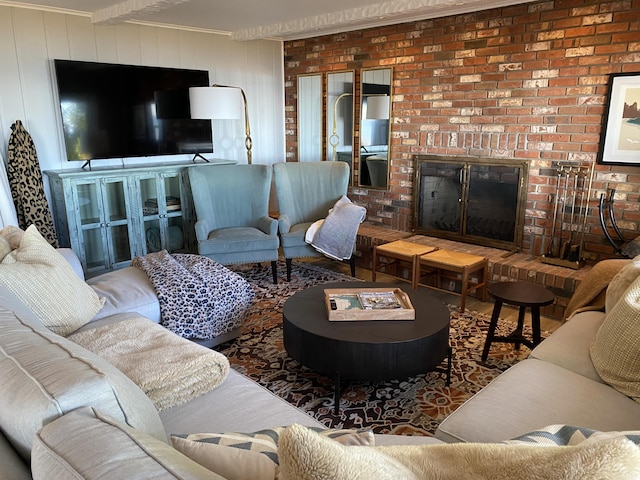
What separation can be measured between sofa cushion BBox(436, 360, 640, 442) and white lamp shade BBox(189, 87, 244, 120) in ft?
11.5

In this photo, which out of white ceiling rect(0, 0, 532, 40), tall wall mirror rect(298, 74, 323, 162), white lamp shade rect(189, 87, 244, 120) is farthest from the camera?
tall wall mirror rect(298, 74, 323, 162)

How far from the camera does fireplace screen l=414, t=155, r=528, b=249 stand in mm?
4121

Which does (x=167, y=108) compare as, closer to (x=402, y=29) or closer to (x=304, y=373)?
(x=402, y=29)

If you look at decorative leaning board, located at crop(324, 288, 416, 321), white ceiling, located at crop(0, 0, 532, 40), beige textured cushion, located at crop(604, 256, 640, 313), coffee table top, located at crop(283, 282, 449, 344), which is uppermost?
white ceiling, located at crop(0, 0, 532, 40)

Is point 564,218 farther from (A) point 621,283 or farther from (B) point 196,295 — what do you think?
(B) point 196,295

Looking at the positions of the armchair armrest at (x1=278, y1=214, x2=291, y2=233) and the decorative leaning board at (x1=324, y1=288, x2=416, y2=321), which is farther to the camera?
the armchair armrest at (x1=278, y1=214, x2=291, y2=233)

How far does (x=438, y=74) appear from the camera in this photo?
447 cm

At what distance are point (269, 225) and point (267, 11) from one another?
1.89 metres

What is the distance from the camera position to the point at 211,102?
14.5 ft

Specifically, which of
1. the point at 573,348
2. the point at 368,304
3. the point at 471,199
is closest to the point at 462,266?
the point at 471,199

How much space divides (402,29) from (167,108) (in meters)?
2.38

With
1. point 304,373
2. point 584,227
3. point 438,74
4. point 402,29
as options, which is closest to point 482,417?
point 304,373

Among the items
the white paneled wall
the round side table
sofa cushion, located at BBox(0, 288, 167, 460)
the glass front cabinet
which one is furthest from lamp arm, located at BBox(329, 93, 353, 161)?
sofa cushion, located at BBox(0, 288, 167, 460)

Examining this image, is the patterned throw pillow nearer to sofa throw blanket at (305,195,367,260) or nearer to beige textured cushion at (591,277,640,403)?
beige textured cushion at (591,277,640,403)
